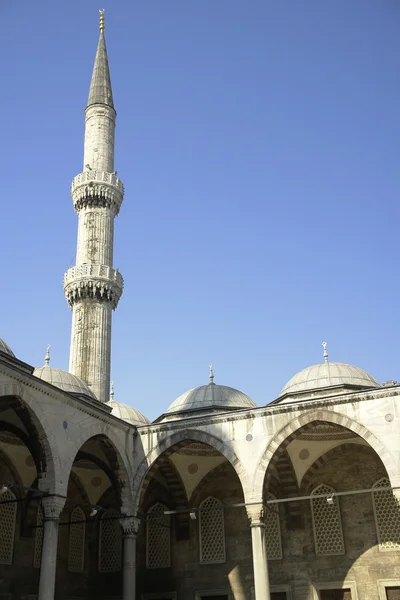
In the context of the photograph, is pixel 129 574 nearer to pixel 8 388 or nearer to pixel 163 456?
pixel 163 456

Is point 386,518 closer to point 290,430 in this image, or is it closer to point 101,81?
point 290,430

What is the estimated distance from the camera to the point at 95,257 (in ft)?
77.1

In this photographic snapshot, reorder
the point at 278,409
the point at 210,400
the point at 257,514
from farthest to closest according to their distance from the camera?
the point at 210,400, the point at 278,409, the point at 257,514

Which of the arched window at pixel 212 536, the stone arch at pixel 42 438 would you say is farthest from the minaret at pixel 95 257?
the stone arch at pixel 42 438

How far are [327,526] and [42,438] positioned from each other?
7.95 m

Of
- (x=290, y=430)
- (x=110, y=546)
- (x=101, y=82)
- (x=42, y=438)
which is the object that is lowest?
(x=110, y=546)

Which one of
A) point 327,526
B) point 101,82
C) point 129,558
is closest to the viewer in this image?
point 129,558

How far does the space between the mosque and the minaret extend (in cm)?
239

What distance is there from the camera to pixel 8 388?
11578mm

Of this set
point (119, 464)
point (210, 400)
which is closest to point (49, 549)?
point (119, 464)

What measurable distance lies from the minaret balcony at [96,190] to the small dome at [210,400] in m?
8.33

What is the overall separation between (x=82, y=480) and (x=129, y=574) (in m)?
4.16

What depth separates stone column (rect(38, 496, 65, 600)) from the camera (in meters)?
11.7

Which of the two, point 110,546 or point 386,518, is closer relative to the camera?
point 386,518
